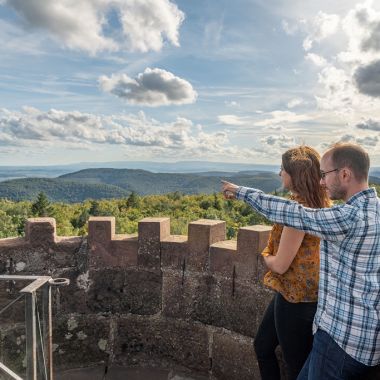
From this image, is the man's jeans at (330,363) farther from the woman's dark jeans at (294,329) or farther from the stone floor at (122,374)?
the stone floor at (122,374)

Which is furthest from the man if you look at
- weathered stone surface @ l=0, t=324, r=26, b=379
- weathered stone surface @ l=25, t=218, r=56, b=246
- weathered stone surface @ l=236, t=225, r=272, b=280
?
weathered stone surface @ l=0, t=324, r=26, b=379

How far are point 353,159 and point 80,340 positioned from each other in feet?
9.63

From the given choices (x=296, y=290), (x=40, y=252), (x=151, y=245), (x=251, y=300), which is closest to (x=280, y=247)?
(x=296, y=290)

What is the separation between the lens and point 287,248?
2.14 metres

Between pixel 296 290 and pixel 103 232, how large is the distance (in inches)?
73.5

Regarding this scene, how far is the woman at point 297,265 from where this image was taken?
7.18ft

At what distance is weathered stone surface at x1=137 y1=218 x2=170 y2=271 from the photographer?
11.6 feet

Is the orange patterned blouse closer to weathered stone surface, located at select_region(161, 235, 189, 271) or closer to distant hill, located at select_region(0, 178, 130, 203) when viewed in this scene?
weathered stone surface, located at select_region(161, 235, 189, 271)

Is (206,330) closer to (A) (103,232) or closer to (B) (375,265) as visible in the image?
(A) (103,232)

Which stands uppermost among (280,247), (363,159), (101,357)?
(363,159)

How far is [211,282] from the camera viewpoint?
3480 mm

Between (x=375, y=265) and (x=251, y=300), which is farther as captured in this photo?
(x=251, y=300)

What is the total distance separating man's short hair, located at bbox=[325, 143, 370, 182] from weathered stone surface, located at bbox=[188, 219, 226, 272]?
5.69 feet

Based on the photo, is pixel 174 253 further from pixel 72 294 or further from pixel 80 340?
pixel 80 340
